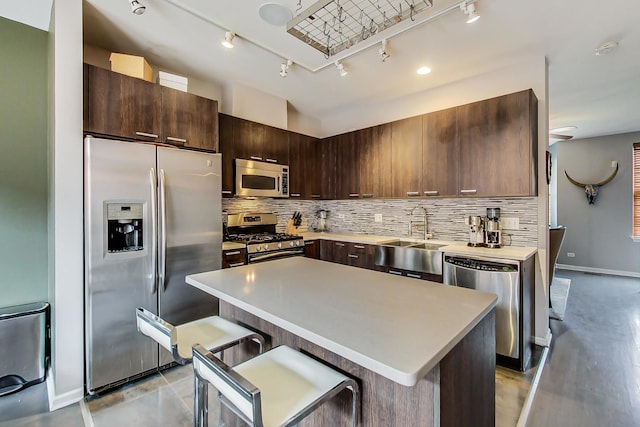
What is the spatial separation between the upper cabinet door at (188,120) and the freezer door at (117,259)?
1.02ft

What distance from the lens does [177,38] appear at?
252 cm

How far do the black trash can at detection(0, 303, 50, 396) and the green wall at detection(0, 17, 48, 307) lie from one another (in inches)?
10.1

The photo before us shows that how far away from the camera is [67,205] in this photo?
2.02 meters

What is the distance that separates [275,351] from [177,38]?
2665 mm

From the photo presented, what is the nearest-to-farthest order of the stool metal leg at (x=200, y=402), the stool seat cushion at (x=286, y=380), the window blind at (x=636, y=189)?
1. the stool seat cushion at (x=286, y=380)
2. the stool metal leg at (x=200, y=402)
3. the window blind at (x=636, y=189)

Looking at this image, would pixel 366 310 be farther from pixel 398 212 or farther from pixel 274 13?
pixel 398 212

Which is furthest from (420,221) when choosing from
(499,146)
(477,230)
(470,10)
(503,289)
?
(470,10)

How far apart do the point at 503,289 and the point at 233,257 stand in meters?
2.53

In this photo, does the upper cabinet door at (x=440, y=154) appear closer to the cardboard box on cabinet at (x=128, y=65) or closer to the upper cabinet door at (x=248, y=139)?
the upper cabinet door at (x=248, y=139)

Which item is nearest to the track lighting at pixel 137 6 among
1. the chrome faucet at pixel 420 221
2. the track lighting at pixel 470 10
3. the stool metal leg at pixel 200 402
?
the track lighting at pixel 470 10

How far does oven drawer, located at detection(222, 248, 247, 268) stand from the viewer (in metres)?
2.97

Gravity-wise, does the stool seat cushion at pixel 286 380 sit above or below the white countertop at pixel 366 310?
below

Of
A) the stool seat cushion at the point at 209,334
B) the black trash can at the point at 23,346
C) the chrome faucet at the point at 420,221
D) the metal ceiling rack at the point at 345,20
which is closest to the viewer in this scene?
the stool seat cushion at the point at 209,334

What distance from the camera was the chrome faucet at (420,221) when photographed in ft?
12.1
